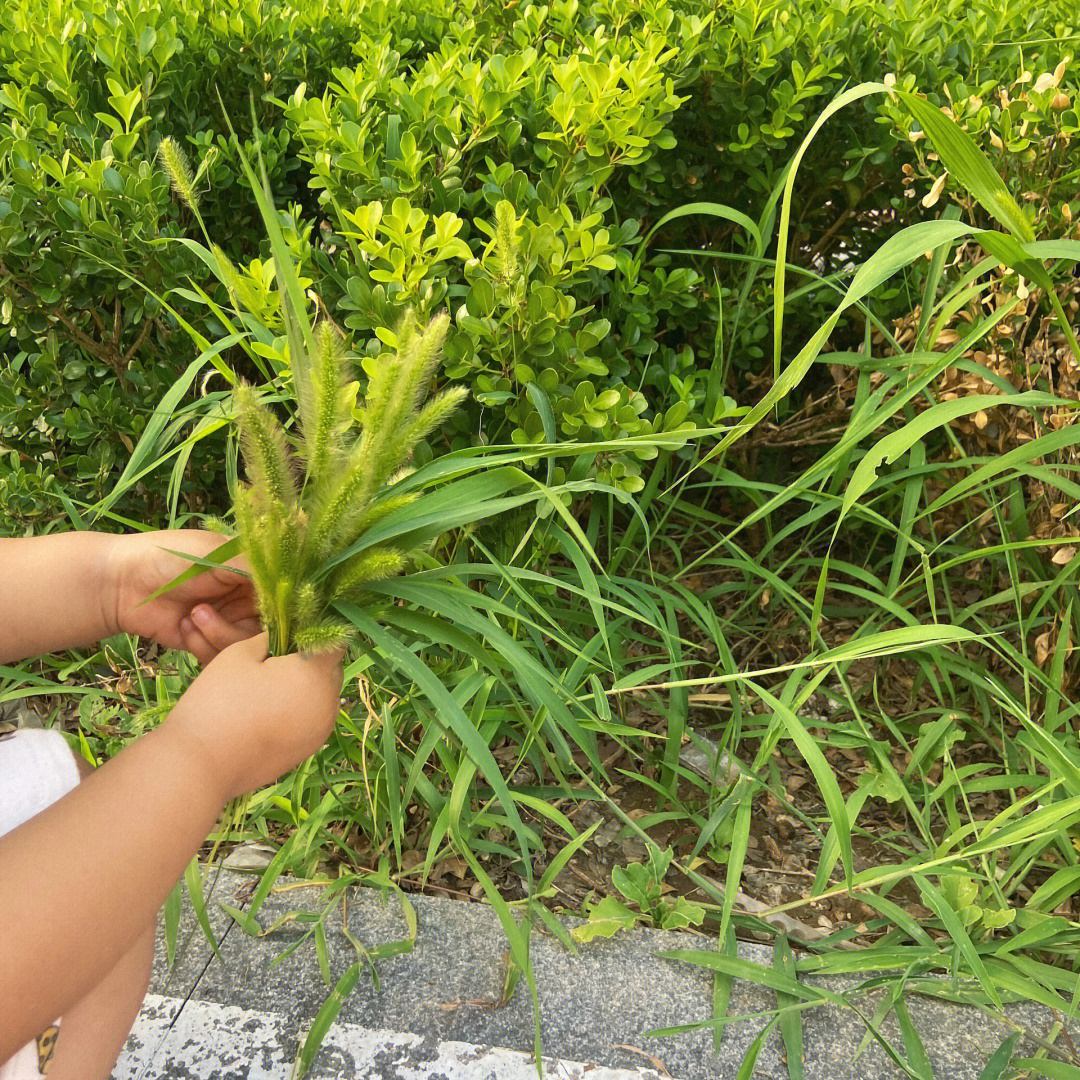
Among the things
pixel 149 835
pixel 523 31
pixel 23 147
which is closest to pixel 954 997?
pixel 149 835

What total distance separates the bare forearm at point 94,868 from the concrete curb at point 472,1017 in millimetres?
398

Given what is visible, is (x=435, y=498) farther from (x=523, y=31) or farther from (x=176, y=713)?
(x=523, y=31)

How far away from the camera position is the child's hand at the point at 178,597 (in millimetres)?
1128

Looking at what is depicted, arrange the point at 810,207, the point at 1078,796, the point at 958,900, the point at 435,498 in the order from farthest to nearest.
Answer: the point at 810,207
the point at 958,900
the point at 1078,796
the point at 435,498

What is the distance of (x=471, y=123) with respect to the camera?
57.0 inches

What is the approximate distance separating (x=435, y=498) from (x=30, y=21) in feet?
4.42

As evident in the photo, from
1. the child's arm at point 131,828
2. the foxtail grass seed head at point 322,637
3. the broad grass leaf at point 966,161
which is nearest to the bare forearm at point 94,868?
the child's arm at point 131,828

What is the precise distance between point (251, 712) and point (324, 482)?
9.3 inches

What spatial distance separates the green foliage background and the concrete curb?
72 cm

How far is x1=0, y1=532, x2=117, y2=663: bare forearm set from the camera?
3.67 feet

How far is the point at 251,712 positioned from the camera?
918mm

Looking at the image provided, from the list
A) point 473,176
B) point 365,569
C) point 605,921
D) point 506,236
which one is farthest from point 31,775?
point 473,176

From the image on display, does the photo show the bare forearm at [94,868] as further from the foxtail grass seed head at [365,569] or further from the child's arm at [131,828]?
the foxtail grass seed head at [365,569]

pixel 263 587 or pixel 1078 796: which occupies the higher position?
pixel 263 587
